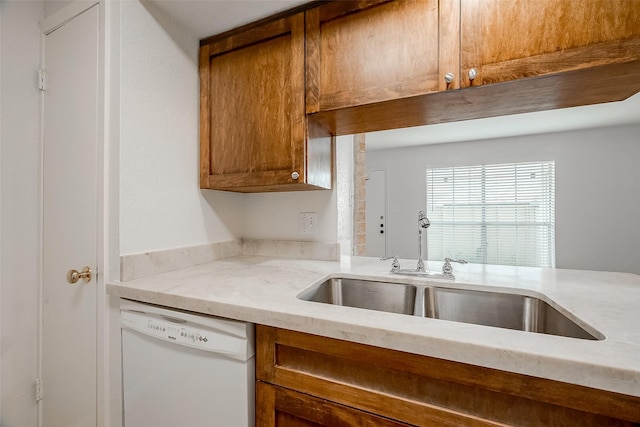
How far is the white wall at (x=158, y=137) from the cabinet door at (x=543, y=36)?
1.23 m

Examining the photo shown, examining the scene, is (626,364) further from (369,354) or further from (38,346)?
(38,346)

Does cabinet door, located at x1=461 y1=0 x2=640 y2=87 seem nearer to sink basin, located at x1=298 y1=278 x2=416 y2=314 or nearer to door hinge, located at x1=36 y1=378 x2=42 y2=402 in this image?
sink basin, located at x1=298 y1=278 x2=416 y2=314

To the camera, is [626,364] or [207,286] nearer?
[626,364]

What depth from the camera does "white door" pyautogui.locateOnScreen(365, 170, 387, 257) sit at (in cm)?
507

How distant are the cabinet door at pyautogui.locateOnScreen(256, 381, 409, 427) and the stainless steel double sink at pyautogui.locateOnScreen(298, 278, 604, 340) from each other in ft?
0.97

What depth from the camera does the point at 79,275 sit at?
1169 mm

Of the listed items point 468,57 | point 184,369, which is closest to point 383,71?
point 468,57

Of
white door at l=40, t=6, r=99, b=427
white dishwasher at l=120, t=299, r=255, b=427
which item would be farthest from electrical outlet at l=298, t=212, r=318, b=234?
white door at l=40, t=6, r=99, b=427

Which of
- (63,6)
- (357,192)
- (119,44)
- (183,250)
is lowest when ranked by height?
(183,250)

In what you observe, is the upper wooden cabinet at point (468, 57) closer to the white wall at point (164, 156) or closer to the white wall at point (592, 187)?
the white wall at point (164, 156)

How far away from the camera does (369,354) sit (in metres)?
0.73

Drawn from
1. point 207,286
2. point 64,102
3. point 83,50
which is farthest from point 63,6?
point 207,286

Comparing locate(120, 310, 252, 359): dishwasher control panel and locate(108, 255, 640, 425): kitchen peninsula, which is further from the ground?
locate(108, 255, 640, 425): kitchen peninsula

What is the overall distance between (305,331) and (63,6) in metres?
1.78
